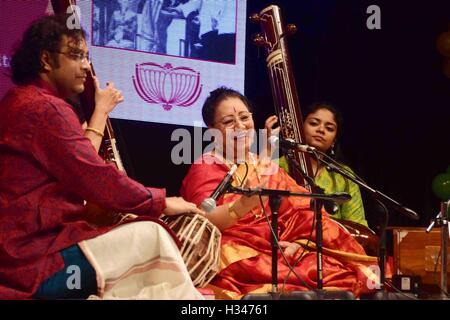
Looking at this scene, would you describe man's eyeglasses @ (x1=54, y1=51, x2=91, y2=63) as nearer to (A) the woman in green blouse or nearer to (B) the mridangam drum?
(B) the mridangam drum

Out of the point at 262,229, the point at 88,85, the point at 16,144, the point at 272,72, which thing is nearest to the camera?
the point at 16,144

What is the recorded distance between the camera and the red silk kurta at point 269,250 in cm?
404

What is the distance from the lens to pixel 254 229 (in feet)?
14.2

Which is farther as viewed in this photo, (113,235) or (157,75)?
(157,75)

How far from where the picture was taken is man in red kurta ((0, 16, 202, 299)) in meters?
3.07

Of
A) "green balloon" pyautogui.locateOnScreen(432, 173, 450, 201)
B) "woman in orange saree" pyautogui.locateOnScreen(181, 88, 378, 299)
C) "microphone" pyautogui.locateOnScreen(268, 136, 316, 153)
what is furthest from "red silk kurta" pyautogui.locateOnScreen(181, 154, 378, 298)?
"green balloon" pyautogui.locateOnScreen(432, 173, 450, 201)

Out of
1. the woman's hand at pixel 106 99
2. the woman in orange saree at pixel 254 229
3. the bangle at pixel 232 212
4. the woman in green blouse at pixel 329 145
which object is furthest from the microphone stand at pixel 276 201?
the woman in green blouse at pixel 329 145

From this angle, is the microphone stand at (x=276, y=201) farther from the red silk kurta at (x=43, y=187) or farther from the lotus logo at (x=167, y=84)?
the lotus logo at (x=167, y=84)

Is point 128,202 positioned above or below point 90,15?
below

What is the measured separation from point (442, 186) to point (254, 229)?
2457 mm

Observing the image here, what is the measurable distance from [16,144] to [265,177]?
180 cm
